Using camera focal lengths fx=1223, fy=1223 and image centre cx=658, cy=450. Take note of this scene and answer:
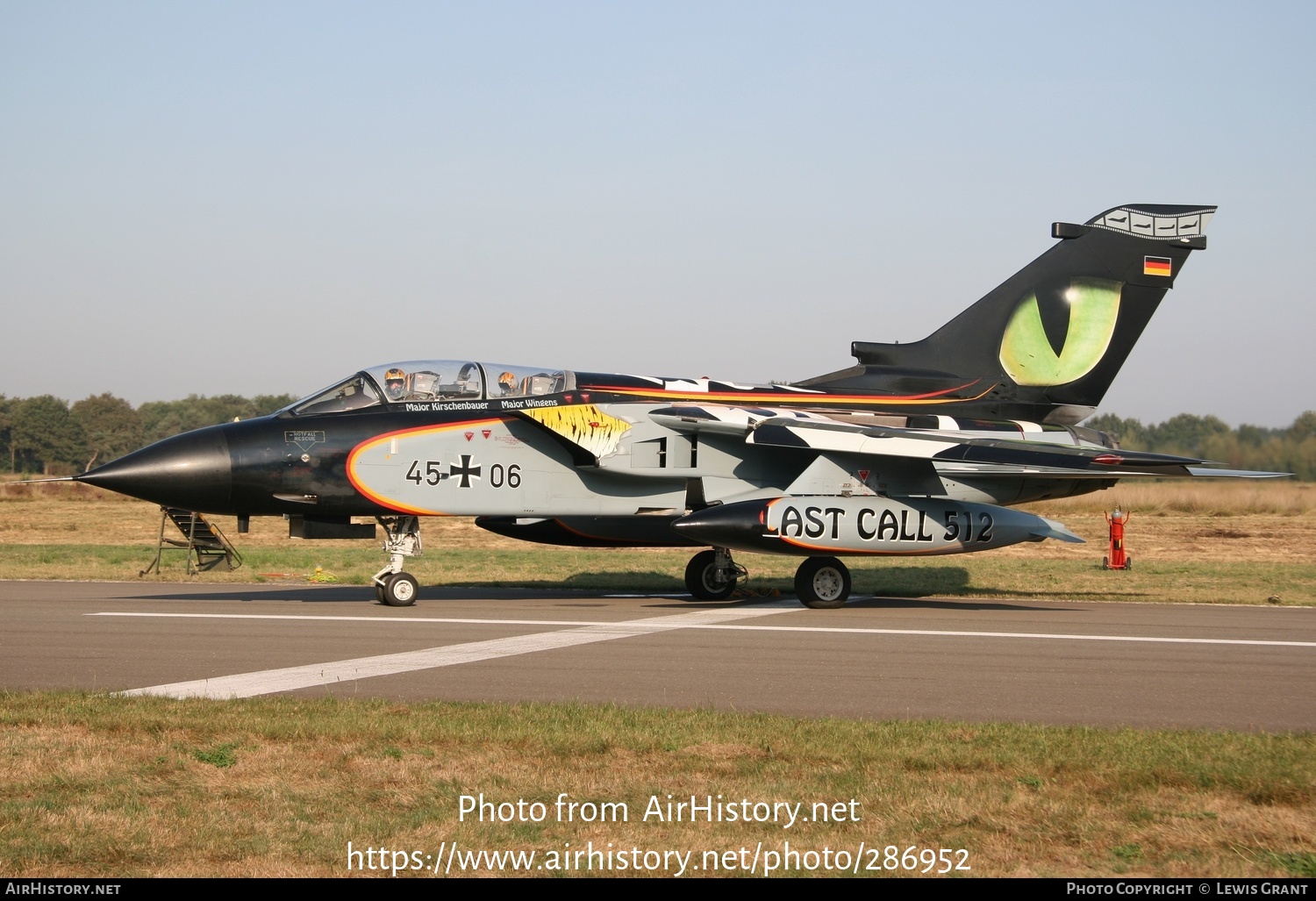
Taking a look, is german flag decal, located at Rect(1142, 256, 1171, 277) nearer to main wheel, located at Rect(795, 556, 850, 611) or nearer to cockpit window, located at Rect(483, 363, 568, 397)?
main wheel, located at Rect(795, 556, 850, 611)

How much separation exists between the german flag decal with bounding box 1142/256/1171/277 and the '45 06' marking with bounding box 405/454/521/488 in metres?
9.77

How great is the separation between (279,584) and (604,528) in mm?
5688

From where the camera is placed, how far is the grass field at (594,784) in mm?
4848

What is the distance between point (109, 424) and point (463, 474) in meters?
69.8

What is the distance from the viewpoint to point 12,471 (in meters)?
60.4

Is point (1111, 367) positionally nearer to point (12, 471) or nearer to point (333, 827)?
point (333, 827)

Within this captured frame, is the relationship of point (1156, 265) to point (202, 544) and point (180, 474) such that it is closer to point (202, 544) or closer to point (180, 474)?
point (180, 474)

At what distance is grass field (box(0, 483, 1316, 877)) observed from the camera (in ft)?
15.9

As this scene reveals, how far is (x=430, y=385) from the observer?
14.8 meters

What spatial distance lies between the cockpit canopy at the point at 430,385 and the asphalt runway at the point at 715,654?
2444 mm

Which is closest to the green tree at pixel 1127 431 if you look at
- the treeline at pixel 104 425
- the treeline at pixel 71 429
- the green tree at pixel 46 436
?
the treeline at pixel 104 425

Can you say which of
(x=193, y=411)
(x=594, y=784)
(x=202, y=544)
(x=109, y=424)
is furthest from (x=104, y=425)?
(x=594, y=784)

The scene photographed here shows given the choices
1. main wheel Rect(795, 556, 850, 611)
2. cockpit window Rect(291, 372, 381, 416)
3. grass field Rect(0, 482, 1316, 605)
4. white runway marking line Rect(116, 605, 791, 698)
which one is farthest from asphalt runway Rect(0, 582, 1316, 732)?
grass field Rect(0, 482, 1316, 605)
